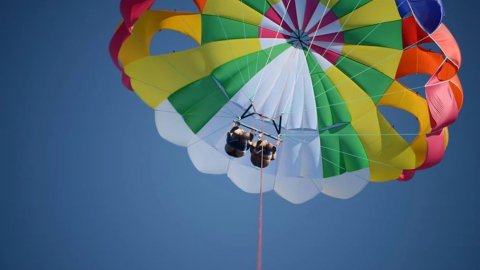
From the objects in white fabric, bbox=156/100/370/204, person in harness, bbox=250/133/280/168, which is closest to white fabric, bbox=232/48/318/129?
white fabric, bbox=156/100/370/204

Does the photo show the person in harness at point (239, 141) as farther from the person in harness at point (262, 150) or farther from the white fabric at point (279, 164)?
the white fabric at point (279, 164)

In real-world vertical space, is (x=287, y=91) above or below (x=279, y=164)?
above

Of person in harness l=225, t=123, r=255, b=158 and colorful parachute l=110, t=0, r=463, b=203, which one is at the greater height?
colorful parachute l=110, t=0, r=463, b=203

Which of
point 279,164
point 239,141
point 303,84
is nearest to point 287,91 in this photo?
point 303,84

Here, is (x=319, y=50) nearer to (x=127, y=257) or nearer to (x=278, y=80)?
(x=278, y=80)

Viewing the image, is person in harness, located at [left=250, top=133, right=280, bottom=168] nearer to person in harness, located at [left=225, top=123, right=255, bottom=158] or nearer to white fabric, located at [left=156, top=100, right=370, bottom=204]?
person in harness, located at [left=225, top=123, right=255, bottom=158]

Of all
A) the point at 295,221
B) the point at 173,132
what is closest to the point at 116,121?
the point at 295,221

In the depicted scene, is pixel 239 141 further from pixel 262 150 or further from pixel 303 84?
pixel 303 84

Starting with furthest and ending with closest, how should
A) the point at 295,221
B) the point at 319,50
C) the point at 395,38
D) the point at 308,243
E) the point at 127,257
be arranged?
the point at 295,221 < the point at 308,243 < the point at 127,257 < the point at 319,50 < the point at 395,38

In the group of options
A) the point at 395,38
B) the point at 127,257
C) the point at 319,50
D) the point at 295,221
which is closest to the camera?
the point at 395,38
